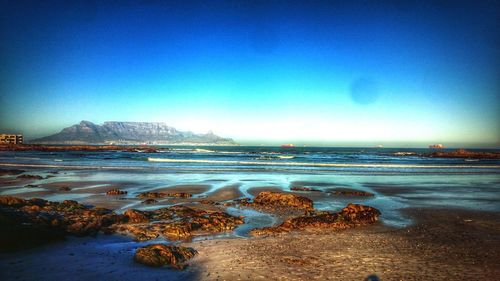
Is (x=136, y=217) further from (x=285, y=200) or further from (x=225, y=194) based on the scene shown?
(x=225, y=194)

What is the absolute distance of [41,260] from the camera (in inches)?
239

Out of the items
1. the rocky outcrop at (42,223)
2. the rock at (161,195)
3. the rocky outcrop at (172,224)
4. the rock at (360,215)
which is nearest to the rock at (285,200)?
the rock at (360,215)

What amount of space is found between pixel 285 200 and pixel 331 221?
3.55 metres

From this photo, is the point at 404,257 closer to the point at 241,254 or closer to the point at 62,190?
the point at 241,254

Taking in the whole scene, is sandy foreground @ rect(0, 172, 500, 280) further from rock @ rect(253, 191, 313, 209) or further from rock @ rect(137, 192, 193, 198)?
rock @ rect(137, 192, 193, 198)

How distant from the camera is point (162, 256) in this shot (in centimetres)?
614

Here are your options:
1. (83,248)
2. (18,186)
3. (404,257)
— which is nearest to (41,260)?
(83,248)

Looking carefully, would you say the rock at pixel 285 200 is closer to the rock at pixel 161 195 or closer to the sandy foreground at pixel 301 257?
the sandy foreground at pixel 301 257

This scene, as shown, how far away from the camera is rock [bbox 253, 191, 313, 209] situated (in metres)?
12.6

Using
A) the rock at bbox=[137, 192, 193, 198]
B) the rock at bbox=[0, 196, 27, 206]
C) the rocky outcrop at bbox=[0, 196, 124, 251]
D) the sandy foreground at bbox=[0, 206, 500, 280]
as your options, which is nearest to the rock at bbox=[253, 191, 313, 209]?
the sandy foreground at bbox=[0, 206, 500, 280]

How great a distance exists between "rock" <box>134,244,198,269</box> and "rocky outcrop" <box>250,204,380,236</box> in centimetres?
259

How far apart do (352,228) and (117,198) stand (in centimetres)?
1083

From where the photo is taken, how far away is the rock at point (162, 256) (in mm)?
5988

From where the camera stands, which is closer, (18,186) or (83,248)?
(83,248)
